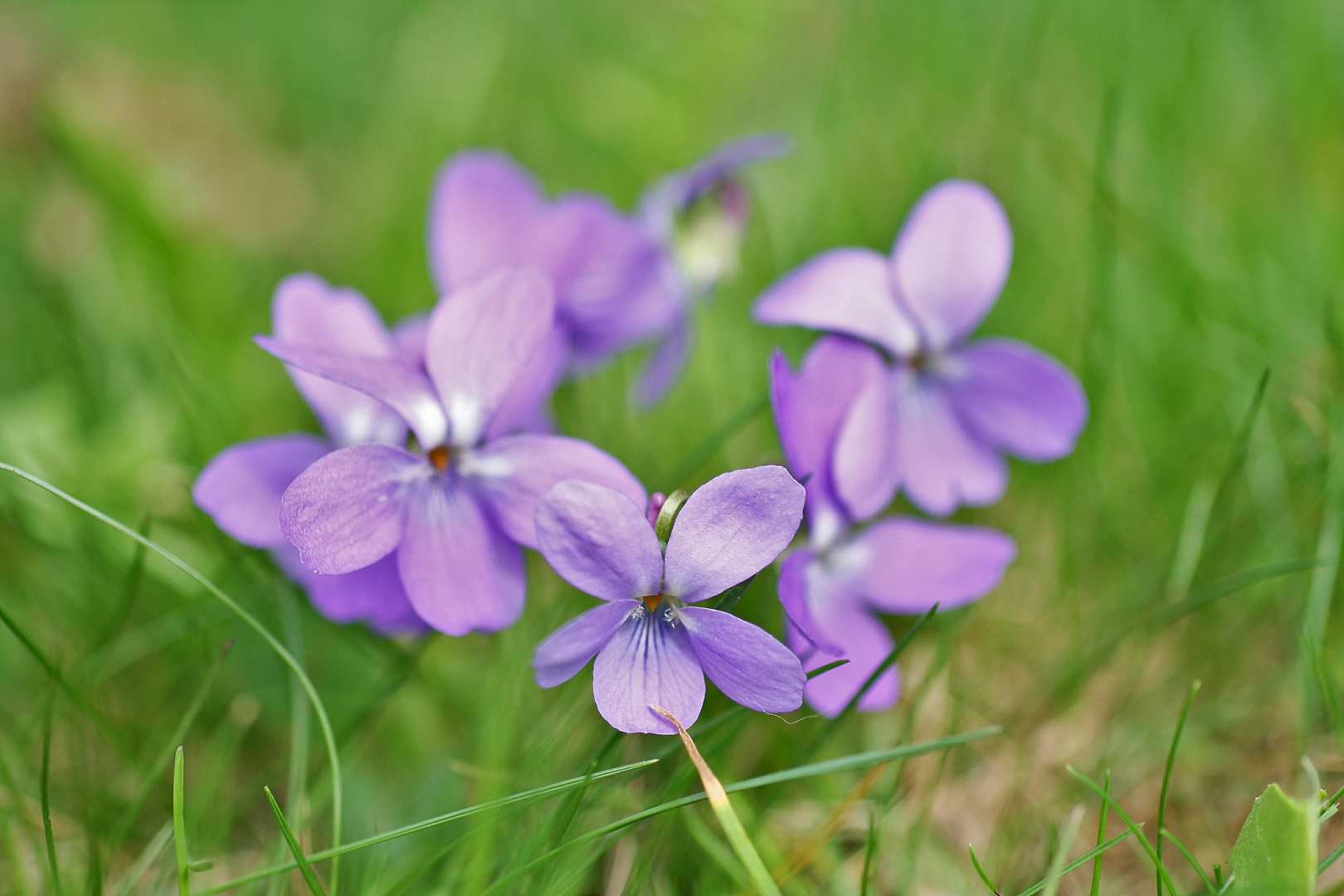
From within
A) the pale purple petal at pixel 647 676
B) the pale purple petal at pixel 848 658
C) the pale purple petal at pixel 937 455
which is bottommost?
the pale purple petal at pixel 848 658

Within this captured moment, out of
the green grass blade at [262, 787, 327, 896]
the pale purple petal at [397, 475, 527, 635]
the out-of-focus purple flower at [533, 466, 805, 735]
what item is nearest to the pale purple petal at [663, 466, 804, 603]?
the out-of-focus purple flower at [533, 466, 805, 735]

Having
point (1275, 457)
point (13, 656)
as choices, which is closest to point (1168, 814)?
point (1275, 457)

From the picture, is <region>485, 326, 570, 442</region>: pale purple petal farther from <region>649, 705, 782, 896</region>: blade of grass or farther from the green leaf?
the green leaf

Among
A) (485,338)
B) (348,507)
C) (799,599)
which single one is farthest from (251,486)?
(799,599)

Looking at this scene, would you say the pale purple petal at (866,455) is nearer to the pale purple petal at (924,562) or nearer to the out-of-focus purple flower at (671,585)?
the pale purple petal at (924,562)

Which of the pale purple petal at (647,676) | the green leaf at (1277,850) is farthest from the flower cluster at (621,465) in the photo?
the green leaf at (1277,850)

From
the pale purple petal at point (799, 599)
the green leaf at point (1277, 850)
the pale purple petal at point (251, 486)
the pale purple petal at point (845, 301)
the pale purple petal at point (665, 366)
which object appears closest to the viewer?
the green leaf at point (1277, 850)

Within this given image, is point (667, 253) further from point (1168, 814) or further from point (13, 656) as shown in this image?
point (13, 656)

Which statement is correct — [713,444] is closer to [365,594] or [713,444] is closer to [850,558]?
[850,558]
